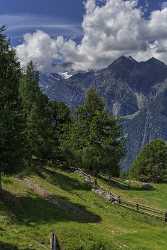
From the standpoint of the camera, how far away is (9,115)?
45.2 m

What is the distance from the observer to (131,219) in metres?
57.0

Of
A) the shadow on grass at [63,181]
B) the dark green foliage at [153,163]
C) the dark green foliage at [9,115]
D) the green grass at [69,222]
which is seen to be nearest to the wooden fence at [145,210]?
the green grass at [69,222]

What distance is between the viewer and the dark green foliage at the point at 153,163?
443 ft

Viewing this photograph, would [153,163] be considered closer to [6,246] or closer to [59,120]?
[59,120]

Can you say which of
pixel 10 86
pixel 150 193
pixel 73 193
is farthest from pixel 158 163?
pixel 10 86

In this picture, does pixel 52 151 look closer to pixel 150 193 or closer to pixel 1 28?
pixel 150 193

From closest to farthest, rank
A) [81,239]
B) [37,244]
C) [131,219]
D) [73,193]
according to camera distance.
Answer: [37,244] < [81,239] < [131,219] < [73,193]

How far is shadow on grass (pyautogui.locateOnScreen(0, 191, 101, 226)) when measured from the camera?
140 ft

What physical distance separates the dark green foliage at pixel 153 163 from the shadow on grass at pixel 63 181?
63.0 meters

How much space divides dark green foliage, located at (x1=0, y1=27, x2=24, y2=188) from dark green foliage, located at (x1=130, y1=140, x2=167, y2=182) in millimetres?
90817

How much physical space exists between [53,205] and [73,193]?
47.4 feet

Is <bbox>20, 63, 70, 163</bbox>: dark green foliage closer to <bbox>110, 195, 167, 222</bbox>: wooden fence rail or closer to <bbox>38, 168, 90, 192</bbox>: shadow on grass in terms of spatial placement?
<bbox>38, 168, 90, 192</bbox>: shadow on grass

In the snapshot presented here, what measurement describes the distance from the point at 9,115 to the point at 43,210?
32.5 ft

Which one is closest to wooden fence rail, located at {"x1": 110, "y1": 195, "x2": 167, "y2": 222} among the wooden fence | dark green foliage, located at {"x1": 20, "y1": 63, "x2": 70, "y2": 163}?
the wooden fence
